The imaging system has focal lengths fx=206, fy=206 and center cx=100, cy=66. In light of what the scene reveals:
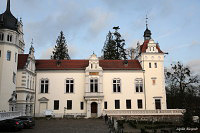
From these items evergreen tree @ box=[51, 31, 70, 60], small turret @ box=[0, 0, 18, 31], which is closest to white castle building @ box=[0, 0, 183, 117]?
small turret @ box=[0, 0, 18, 31]

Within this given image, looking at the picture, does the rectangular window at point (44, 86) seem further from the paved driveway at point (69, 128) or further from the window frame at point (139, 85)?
the window frame at point (139, 85)

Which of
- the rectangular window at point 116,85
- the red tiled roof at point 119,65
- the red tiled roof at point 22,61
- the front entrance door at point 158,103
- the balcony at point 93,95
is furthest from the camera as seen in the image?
the red tiled roof at point 119,65

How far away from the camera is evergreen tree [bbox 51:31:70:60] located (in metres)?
56.7

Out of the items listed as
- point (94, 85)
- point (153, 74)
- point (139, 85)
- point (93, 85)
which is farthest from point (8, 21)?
point (153, 74)

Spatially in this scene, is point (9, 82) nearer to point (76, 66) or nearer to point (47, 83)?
point (47, 83)

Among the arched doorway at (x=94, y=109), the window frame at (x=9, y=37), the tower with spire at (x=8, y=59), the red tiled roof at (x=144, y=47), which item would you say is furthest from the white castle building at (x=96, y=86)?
the window frame at (x=9, y=37)

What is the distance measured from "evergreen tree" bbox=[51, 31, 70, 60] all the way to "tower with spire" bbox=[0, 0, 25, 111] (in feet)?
87.3

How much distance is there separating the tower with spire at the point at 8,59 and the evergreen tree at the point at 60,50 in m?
26.6

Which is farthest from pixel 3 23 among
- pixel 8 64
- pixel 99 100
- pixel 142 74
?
pixel 142 74

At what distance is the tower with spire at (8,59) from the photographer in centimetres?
2723

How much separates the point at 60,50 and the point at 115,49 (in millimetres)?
15388

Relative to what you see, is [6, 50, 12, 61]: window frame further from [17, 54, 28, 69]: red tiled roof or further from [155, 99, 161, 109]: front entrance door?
[155, 99, 161, 109]: front entrance door

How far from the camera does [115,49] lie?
5762 centimetres

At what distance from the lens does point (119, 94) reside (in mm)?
36750
